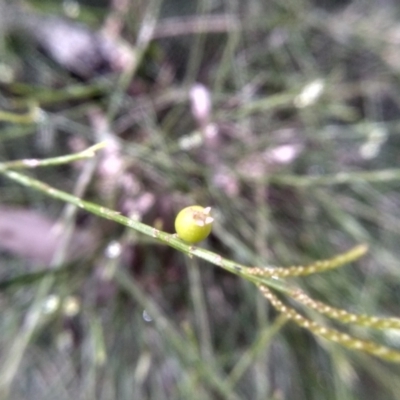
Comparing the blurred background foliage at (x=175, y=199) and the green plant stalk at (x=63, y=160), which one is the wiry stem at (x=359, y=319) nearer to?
the green plant stalk at (x=63, y=160)

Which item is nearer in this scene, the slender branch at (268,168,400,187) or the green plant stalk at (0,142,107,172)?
the green plant stalk at (0,142,107,172)

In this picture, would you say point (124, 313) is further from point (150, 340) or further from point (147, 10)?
point (147, 10)

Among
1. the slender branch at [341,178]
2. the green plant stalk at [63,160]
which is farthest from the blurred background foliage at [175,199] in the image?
the green plant stalk at [63,160]

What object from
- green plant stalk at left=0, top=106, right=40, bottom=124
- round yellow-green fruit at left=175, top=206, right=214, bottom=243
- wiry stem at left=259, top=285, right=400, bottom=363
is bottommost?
wiry stem at left=259, top=285, right=400, bottom=363

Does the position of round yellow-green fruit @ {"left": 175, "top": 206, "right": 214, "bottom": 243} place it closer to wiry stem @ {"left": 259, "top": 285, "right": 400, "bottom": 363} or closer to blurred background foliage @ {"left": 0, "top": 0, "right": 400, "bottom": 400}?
wiry stem @ {"left": 259, "top": 285, "right": 400, "bottom": 363}

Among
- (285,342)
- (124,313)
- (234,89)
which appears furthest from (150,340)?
(234,89)

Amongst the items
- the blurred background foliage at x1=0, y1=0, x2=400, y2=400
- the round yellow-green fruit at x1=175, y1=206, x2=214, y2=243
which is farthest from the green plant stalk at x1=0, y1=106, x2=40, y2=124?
the round yellow-green fruit at x1=175, y1=206, x2=214, y2=243
